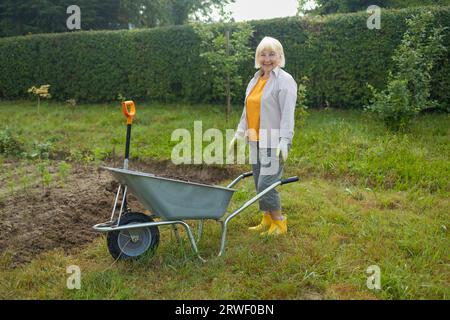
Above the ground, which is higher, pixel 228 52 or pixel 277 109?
pixel 228 52

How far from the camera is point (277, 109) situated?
3.46 meters

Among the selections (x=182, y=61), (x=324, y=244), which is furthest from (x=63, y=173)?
(x=182, y=61)

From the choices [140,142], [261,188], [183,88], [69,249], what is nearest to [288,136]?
[261,188]

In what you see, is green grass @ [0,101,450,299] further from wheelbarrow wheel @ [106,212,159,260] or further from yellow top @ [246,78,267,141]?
yellow top @ [246,78,267,141]

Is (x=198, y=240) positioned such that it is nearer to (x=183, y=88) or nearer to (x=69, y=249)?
(x=69, y=249)

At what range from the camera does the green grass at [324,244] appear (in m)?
2.80

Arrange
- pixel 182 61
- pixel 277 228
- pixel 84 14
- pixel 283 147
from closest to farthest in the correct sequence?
pixel 283 147 < pixel 277 228 < pixel 182 61 < pixel 84 14

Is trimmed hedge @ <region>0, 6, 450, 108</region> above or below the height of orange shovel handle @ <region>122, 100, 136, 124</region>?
above

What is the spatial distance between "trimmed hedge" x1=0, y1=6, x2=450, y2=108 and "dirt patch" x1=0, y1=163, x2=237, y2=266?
13.8 ft

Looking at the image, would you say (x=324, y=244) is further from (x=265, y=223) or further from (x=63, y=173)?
(x=63, y=173)

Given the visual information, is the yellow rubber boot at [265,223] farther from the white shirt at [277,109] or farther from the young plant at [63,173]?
the young plant at [63,173]

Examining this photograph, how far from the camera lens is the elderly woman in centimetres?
335

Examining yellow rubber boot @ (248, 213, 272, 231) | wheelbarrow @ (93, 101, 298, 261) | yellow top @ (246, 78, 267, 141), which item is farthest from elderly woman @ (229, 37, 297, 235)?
wheelbarrow @ (93, 101, 298, 261)

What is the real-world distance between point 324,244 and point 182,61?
291 inches
